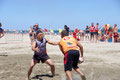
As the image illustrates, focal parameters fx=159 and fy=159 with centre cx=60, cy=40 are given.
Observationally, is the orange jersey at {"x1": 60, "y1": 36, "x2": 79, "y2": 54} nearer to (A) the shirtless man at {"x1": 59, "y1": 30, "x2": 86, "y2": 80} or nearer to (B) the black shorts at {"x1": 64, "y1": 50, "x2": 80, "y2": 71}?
(A) the shirtless man at {"x1": 59, "y1": 30, "x2": 86, "y2": 80}

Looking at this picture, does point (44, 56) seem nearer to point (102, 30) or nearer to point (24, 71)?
point (24, 71)

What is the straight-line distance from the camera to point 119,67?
256 inches

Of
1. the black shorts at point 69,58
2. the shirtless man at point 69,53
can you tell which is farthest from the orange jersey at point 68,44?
the black shorts at point 69,58

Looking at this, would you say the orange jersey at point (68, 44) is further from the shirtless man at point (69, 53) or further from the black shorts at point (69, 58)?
the black shorts at point (69, 58)

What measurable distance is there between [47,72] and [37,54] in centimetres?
123

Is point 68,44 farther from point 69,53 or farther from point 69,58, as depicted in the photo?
point 69,58

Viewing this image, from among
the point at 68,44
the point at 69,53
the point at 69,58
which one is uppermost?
the point at 68,44

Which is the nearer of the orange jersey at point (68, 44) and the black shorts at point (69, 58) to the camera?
the black shorts at point (69, 58)

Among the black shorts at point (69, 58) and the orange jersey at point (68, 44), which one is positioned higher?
the orange jersey at point (68, 44)

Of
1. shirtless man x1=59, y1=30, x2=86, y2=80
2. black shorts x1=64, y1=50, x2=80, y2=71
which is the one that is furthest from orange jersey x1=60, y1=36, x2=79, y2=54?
black shorts x1=64, y1=50, x2=80, y2=71

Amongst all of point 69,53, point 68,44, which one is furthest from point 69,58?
point 68,44

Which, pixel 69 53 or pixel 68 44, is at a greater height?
pixel 68 44

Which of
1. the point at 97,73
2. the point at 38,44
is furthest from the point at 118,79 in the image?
the point at 38,44

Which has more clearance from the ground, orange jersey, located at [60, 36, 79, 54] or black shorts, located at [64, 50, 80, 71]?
orange jersey, located at [60, 36, 79, 54]
